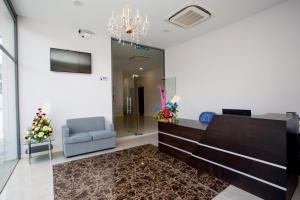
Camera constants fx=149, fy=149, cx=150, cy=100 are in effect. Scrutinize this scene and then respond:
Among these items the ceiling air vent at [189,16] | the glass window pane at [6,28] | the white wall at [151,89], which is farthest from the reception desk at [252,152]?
the white wall at [151,89]

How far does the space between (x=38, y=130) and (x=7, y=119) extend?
2.04 ft

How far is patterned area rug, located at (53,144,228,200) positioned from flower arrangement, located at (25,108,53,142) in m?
0.81

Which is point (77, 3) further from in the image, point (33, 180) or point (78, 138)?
point (33, 180)

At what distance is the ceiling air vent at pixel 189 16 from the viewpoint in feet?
11.2

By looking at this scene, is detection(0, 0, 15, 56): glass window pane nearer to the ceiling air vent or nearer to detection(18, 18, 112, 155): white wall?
detection(18, 18, 112, 155): white wall

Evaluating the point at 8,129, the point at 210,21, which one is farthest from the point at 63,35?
the point at 210,21

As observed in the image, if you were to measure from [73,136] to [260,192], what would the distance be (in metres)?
3.92

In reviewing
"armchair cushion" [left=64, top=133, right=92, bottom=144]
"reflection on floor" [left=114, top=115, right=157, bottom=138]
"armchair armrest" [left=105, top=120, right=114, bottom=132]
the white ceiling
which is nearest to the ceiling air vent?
the white ceiling

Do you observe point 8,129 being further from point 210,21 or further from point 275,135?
point 210,21

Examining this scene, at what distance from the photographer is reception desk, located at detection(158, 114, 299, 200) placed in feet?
6.27

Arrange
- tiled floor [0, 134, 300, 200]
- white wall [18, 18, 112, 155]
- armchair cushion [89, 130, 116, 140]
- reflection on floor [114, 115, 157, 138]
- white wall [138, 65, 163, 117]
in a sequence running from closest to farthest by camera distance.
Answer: tiled floor [0, 134, 300, 200], white wall [18, 18, 112, 155], armchair cushion [89, 130, 116, 140], reflection on floor [114, 115, 157, 138], white wall [138, 65, 163, 117]

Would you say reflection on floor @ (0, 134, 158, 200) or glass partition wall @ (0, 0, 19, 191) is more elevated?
glass partition wall @ (0, 0, 19, 191)

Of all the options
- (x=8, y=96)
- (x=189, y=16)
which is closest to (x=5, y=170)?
(x=8, y=96)

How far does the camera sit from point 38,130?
3.53 metres
